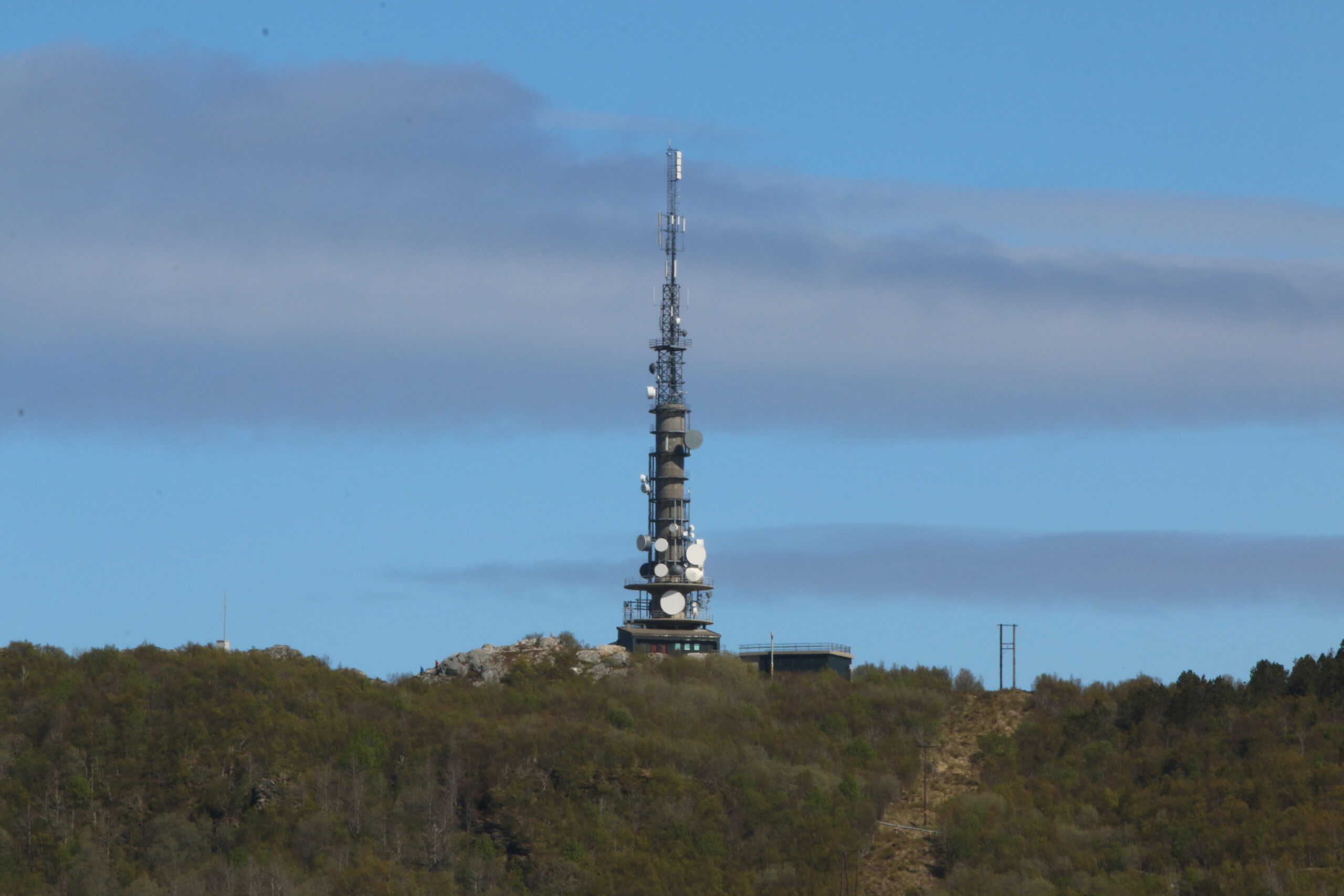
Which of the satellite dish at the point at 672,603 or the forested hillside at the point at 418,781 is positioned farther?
the satellite dish at the point at 672,603

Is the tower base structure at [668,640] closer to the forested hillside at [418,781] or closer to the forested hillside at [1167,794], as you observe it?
the forested hillside at [418,781]

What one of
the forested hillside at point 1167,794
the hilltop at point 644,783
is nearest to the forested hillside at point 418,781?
the hilltop at point 644,783

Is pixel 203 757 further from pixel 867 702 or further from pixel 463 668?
pixel 867 702

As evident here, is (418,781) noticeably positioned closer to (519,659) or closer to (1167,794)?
(519,659)

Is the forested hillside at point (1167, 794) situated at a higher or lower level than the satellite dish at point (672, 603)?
lower

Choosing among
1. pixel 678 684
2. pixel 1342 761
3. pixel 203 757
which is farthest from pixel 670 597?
pixel 1342 761

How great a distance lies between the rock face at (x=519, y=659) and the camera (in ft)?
392

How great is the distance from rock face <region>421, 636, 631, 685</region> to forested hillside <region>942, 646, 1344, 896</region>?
71.1 ft

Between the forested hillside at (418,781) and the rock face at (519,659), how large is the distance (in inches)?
85.9

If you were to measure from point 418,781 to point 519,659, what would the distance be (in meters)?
14.8

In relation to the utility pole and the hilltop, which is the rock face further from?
the utility pole

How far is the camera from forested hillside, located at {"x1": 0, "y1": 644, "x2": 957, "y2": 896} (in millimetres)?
101625

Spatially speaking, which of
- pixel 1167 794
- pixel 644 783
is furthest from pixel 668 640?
pixel 1167 794

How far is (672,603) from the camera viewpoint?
396 feet
